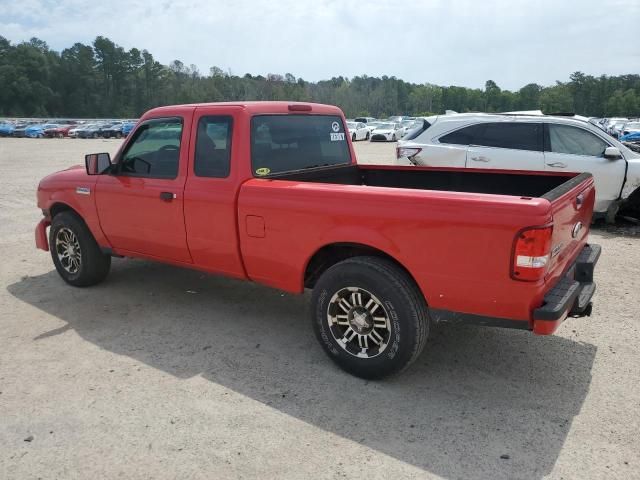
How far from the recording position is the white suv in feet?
25.7

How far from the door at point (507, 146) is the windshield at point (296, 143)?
3659 mm

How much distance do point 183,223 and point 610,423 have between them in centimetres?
342

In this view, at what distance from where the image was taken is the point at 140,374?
12.8ft

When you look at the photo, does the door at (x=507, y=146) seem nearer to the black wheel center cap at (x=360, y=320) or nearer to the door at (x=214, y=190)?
the door at (x=214, y=190)

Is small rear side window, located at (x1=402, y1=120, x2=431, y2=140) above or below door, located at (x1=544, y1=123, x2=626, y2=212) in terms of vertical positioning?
above

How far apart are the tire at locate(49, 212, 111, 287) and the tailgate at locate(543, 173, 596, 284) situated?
441 cm

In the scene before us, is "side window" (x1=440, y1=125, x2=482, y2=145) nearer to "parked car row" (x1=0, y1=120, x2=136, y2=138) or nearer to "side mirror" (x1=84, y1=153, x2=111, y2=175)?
"side mirror" (x1=84, y1=153, x2=111, y2=175)

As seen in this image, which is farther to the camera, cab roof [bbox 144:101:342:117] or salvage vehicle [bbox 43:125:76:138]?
salvage vehicle [bbox 43:125:76:138]

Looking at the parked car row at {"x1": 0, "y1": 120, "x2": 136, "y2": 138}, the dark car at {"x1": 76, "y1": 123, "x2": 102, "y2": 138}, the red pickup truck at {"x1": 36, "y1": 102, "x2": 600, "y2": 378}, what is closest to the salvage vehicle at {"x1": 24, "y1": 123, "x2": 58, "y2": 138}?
the parked car row at {"x1": 0, "y1": 120, "x2": 136, "y2": 138}

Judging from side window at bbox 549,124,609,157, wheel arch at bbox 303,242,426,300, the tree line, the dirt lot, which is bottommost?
the dirt lot

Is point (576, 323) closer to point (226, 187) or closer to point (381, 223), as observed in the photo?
point (381, 223)

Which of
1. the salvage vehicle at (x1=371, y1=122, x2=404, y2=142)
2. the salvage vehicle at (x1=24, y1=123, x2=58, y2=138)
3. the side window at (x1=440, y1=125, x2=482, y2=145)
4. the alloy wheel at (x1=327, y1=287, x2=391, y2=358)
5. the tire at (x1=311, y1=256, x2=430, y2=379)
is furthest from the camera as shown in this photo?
the salvage vehicle at (x1=24, y1=123, x2=58, y2=138)

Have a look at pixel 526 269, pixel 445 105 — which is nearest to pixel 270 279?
pixel 526 269

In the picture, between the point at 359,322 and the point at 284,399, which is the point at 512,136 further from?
the point at 284,399
